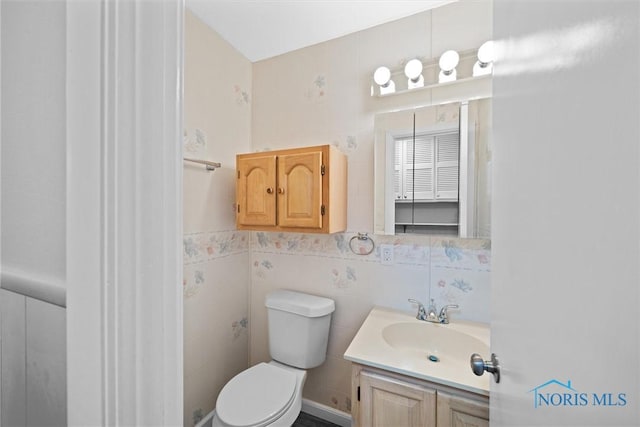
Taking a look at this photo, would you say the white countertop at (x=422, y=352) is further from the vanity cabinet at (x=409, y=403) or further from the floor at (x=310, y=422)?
the floor at (x=310, y=422)

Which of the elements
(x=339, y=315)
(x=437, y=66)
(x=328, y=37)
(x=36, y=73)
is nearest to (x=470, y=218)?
(x=437, y=66)

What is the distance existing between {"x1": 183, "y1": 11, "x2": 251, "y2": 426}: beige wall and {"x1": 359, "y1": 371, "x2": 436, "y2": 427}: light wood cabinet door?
0.94m

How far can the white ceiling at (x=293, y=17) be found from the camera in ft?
4.27

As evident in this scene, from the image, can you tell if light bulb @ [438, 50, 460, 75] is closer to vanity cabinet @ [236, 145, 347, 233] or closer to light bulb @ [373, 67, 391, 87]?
light bulb @ [373, 67, 391, 87]

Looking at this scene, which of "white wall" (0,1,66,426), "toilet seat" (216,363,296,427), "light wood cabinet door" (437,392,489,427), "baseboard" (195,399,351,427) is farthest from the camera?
"baseboard" (195,399,351,427)

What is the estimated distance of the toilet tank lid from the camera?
138 centimetres

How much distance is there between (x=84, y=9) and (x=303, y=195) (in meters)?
1.07

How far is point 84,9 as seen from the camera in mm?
312

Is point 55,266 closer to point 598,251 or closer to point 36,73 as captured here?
point 36,73

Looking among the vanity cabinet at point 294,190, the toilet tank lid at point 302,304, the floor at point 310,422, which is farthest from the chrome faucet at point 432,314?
the floor at point 310,422

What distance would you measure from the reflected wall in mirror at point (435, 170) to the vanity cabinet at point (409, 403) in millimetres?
661

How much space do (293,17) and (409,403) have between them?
1878 millimetres

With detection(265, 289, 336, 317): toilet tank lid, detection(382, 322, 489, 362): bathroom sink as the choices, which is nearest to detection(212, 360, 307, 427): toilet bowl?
detection(265, 289, 336, 317): toilet tank lid

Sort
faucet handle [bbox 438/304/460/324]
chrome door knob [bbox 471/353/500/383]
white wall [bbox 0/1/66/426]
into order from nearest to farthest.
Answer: white wall [bbox 0/1/66/426] < chrome door knob [bbox 471/353/500/383] < faucet handle [bbox 438/304/460/324]
